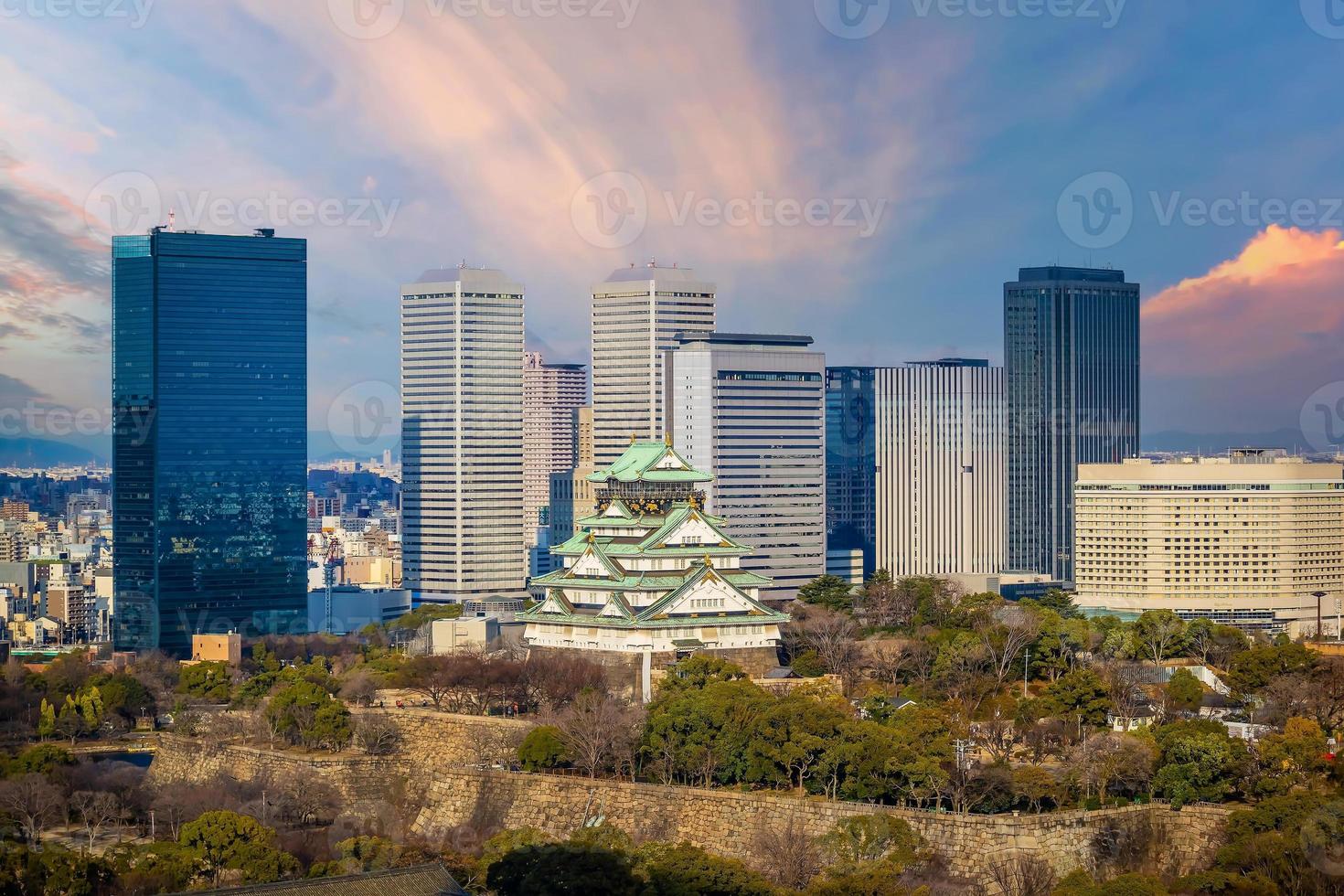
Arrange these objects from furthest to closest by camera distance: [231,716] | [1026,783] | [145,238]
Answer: [145,238] < [231,716] < [1026,783]

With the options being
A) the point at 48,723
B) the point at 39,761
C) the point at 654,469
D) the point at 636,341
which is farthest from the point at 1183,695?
the point at 636,341

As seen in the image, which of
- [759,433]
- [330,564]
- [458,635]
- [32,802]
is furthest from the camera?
[330,564]

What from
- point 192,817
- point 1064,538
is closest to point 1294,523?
point 1064,538

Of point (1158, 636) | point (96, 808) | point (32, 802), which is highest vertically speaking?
point (1158, 636)

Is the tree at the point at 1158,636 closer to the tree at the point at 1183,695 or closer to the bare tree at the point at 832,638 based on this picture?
the tree at the point at 1183,695

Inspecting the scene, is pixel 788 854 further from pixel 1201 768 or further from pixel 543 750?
pixel 543 750

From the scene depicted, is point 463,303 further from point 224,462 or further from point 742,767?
point 742,767

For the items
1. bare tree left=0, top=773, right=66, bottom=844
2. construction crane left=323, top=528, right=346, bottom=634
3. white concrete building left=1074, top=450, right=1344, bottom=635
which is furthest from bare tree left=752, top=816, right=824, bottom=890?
construction crane left=323, top=528, right=346, bottom=634
